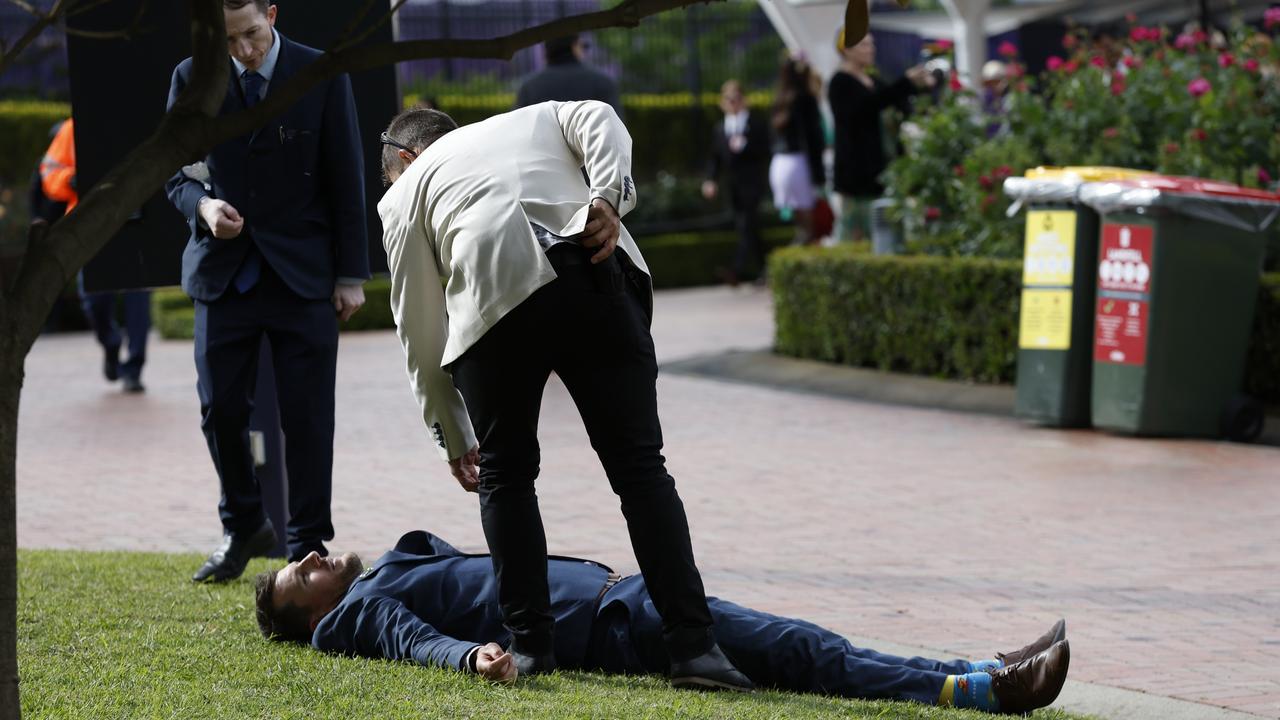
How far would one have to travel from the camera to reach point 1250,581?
569 cm

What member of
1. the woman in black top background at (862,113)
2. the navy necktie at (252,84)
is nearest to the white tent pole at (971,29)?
the woman in black top background at (862,113)

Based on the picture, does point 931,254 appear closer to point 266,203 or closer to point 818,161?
point 818,161

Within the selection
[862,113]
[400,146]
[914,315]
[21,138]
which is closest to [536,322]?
[400,146]

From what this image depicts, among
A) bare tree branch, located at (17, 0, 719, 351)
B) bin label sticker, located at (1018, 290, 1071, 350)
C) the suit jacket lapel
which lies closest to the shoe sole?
bare tree branch, located at (17, 0, 719, 351)

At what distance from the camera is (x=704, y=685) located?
4012mm

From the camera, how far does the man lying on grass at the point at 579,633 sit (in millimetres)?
4008

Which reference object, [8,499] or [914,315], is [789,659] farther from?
[914,315]

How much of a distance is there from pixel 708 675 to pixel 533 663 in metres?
0.44

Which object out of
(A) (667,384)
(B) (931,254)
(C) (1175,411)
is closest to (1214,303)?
(C) (1175,411)

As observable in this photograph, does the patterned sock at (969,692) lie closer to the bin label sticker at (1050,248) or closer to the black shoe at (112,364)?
the bin label sticker at (1050,248)

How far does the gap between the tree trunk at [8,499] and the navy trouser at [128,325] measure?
8.52 m

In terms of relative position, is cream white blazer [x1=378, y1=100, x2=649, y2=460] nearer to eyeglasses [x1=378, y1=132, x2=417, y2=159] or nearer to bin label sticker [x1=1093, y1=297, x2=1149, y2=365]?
eyeglasses [x1=378, y1=132, x2=417, y2=159]

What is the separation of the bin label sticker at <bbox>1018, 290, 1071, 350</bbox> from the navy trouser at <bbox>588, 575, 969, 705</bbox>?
16.3ft

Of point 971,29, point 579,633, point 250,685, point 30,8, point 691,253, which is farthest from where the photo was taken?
point 691,253
